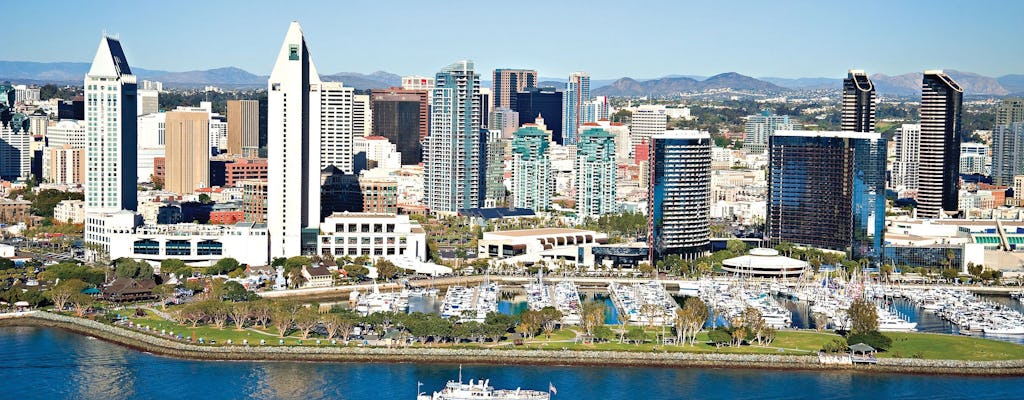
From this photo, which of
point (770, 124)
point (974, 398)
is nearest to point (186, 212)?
point (974, 398)

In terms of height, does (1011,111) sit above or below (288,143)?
above

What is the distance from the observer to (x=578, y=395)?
26562mm

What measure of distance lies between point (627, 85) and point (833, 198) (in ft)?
497

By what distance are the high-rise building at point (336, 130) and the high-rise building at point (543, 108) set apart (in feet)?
115

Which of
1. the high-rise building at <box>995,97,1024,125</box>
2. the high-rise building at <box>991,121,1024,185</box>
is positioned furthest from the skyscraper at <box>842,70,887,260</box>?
the high-rise building at <box>995,97,1024,125</box>

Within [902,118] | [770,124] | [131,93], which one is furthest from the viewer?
[902,118]

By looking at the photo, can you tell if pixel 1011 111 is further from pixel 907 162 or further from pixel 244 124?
pixel 244 124

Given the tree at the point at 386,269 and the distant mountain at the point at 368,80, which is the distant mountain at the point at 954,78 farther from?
the tree at the point at 386,269

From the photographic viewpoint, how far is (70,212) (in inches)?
1998

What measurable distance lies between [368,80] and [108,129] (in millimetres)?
119498

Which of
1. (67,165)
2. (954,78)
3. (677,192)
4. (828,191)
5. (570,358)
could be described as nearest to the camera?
(570,358)

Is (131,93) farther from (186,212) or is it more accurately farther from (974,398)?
(974,398)

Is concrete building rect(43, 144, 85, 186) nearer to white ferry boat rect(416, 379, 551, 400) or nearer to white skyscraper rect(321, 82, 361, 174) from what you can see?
white skyscraper rect(321, 82, 361, 174)

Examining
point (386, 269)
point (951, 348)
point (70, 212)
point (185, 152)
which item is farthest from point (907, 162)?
point (951, 348)
